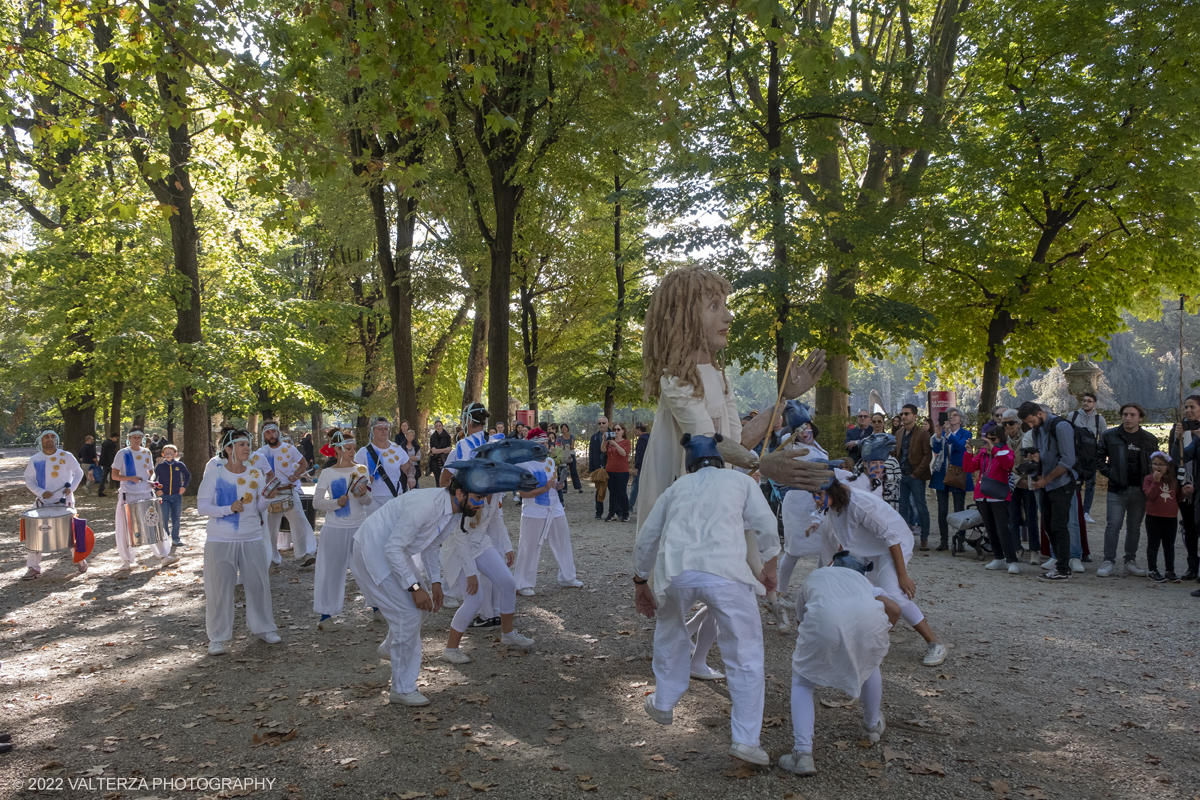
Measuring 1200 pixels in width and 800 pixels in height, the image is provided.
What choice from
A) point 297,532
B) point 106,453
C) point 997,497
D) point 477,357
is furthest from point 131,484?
point 477,357

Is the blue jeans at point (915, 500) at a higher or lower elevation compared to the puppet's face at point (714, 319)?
lower

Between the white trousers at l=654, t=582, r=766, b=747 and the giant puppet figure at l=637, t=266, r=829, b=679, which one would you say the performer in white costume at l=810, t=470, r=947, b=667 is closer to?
the giant puppet figure at l=637, t=266, r=829, b=679

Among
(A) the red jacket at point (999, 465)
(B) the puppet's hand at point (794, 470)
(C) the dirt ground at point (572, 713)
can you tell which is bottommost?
(C) the dirt ground at point (572, 713)

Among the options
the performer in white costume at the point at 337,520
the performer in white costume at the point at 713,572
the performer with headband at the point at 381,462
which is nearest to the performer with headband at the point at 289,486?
the performer in white costume at the point at 337,520

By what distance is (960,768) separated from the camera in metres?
4.22

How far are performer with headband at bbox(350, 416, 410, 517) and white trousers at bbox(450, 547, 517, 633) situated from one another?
7.92 feet

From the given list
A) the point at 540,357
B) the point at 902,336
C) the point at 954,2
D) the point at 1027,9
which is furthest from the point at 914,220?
the point at 540,357

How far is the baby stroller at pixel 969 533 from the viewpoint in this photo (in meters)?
10.9

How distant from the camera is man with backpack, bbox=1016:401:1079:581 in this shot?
29.9 feet

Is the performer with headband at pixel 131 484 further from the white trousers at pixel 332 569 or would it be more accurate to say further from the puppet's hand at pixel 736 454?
the puppet's hand at pixel 736 454

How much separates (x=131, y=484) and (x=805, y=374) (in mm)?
11022

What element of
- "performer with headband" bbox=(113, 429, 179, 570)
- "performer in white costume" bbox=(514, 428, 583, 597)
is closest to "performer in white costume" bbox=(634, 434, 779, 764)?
"performer in white costume" bbox=(514, 428, 583, 597)

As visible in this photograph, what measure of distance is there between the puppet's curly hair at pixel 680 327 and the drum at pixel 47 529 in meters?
9.68

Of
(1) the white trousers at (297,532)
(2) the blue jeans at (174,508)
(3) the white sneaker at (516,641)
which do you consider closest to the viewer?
(3) the white sneaker at (516,641)
